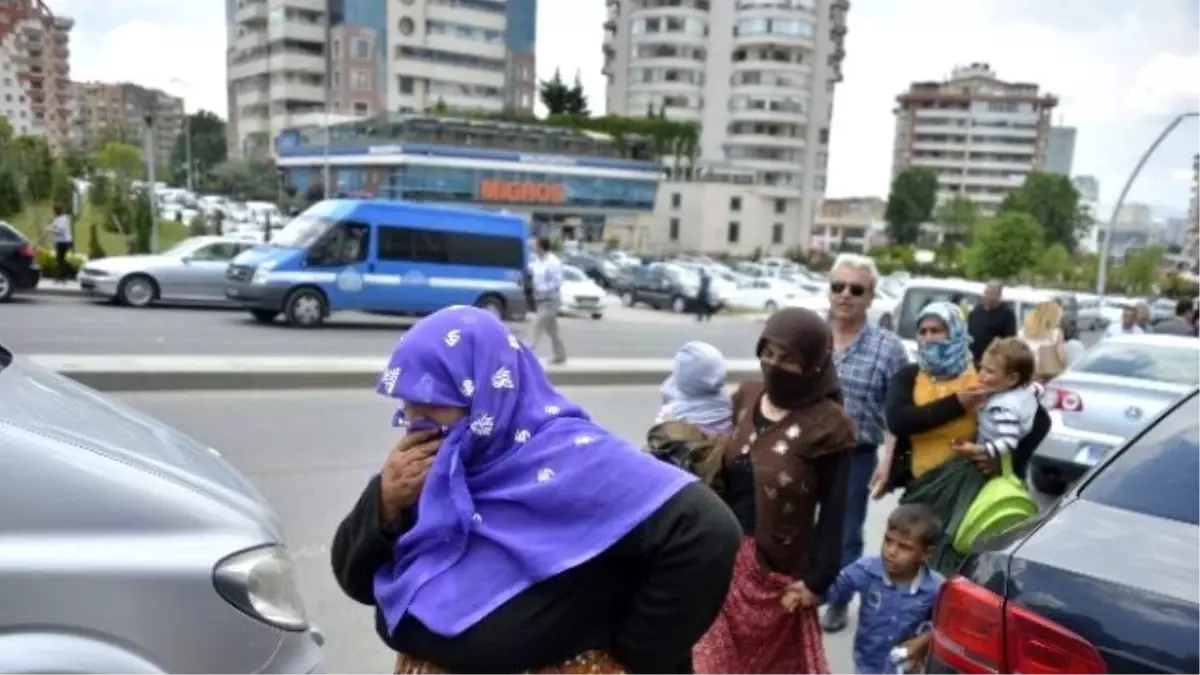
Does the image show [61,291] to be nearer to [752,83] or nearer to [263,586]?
[263,586]

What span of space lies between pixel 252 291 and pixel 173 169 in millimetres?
90446

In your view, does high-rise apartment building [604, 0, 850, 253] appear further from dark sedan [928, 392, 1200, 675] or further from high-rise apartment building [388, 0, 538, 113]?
dark sedan [928, 392, 1200, 675]

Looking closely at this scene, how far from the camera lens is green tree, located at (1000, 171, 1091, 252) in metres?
93.4

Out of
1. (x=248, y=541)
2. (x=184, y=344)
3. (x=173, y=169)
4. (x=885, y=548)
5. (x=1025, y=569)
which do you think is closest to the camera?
(x=1025, y=569)

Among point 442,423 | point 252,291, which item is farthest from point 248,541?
point 252,291

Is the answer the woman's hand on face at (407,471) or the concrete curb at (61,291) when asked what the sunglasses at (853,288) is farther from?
the concrete curb at (61,291)

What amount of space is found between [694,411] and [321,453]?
182 inches

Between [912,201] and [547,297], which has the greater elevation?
[912,201]

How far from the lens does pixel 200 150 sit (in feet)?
307

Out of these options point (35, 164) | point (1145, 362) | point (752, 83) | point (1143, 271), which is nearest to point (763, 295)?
point (35, 164)

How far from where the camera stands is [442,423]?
1597 millimetres

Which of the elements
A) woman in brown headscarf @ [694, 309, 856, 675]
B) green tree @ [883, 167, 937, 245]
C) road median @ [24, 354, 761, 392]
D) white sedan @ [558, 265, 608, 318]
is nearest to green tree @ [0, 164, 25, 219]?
white sedan @ [558, 265, 608, 318]

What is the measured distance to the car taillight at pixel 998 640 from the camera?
158 cm

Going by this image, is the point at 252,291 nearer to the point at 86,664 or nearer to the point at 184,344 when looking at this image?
the point at 184,344
